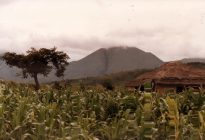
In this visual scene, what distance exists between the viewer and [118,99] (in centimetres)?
1678

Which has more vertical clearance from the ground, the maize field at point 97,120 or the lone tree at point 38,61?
the lone tree at point 38,61

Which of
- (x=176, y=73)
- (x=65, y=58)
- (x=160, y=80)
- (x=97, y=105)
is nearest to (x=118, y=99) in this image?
(x=97, y=105)

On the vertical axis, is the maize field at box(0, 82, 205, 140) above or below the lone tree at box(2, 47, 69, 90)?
below

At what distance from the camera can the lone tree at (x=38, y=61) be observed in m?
52.7

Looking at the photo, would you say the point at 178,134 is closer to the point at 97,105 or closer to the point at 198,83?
the point at 97,105

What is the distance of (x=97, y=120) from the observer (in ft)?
44.5

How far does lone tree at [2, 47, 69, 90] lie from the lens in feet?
173

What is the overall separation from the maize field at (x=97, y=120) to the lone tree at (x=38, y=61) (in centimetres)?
3318

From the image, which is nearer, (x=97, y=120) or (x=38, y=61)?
(x=97, y=120)

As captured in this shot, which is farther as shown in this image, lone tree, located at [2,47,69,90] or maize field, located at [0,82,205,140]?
Result: lone tree, located at [2,47,69,90]

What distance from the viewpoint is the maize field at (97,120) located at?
10.4 m

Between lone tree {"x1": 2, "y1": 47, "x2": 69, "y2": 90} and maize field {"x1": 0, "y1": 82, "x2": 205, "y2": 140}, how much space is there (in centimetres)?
3318

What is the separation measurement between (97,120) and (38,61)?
1576 inches

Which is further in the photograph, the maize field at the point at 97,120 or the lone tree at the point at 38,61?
the lone tree at the point at 38,61
